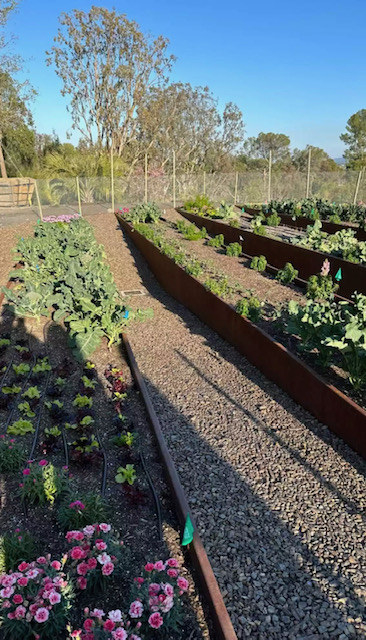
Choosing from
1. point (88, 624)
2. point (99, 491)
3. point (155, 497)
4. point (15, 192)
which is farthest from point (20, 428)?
point (15, 192)

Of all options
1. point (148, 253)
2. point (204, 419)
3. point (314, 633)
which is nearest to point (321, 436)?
point (204, 419)

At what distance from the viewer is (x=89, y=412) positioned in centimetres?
411

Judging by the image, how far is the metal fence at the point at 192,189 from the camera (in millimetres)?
18750

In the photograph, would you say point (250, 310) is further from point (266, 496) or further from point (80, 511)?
point (80, 511)

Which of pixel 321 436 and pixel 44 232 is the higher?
pixel 44 232

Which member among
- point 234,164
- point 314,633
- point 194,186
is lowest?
point 314,633

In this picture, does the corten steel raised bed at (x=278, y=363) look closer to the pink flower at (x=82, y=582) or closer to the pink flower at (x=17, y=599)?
the pink flower at (x=82, y=582)

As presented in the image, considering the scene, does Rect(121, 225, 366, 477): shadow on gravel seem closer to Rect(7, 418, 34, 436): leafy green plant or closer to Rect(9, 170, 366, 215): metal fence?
Rect(7, 418, 34, 436): leafy green plant

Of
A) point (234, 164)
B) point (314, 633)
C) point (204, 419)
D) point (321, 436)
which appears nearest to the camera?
point (314, 633)

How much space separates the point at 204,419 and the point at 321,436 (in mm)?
1199

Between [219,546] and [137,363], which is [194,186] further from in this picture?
[219,546]

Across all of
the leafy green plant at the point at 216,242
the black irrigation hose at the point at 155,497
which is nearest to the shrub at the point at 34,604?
the black irrigation hose at the point at 155,497

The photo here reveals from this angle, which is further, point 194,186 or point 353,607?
point 194,186

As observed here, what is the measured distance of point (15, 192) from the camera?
1953 cm
